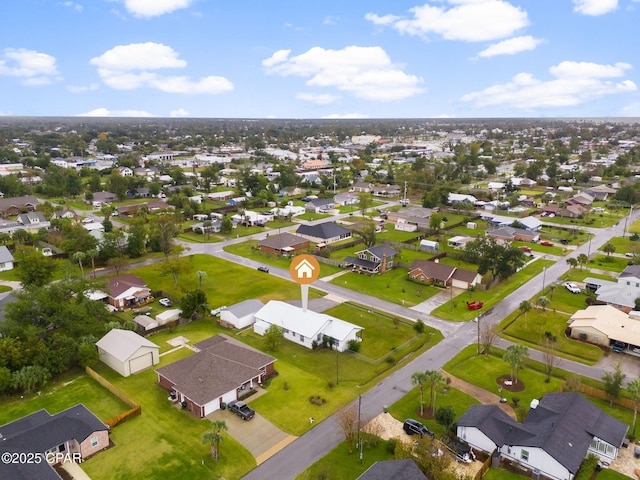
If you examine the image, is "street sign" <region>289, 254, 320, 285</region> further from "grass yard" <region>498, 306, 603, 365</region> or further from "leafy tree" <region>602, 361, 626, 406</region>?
"leafy tree" <region>602, 361, 626, 406</region>

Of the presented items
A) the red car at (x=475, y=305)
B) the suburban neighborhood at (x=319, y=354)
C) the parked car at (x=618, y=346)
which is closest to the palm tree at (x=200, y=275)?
the suburban neighborhood at (x=319, y=354)

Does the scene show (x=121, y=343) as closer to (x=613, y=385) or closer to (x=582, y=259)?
(x=613, y=385)

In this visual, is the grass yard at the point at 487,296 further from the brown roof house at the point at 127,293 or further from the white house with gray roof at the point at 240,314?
the brown roof house at the point at 127,293

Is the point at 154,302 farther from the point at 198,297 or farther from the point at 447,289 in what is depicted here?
the point at 447,289

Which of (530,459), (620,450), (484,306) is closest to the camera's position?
(530,459)

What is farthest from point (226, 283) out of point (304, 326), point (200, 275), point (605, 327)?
point (605, 327)

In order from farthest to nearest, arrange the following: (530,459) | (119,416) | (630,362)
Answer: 1. (630,362)
2. (119,416)
3. (530,459)

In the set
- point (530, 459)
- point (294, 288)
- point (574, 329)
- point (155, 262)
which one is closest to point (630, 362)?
point (574, 329)
